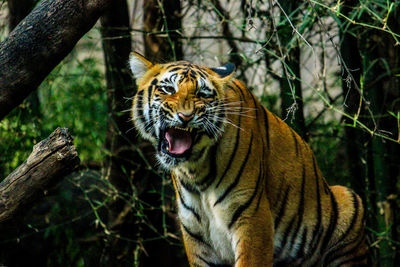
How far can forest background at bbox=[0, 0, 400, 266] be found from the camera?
15.9 feet

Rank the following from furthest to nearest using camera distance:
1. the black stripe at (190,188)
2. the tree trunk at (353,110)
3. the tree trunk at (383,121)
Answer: the tree trunk at (383,121), the tree trunk at (353,110), the black stripe at (190,188)

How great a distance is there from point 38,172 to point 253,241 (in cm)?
147

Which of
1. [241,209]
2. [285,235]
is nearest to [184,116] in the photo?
[241,209]

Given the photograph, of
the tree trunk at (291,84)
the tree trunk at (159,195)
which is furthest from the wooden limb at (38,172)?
the tree trunk at (159,195)

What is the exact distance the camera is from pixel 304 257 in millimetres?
3879

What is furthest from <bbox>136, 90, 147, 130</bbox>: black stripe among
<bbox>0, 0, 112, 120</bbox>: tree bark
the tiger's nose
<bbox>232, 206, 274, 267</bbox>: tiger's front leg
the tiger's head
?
<bbox>232, 206, 274, 267</bbox>: tiger's front leg

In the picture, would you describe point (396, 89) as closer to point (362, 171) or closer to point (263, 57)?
point (362, 171)

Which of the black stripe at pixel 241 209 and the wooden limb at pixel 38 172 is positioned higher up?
the wooden limb at pixel 38 172

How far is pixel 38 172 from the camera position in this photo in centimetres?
256

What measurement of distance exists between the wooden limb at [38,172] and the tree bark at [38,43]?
552mm

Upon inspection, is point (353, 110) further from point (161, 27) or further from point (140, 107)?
point (140, 107)

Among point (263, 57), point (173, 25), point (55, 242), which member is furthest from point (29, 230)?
point (263, 57)

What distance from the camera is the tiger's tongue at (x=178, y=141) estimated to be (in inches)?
130

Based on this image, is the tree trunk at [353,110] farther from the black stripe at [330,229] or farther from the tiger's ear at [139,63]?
the tiger's ear at [139,63]
